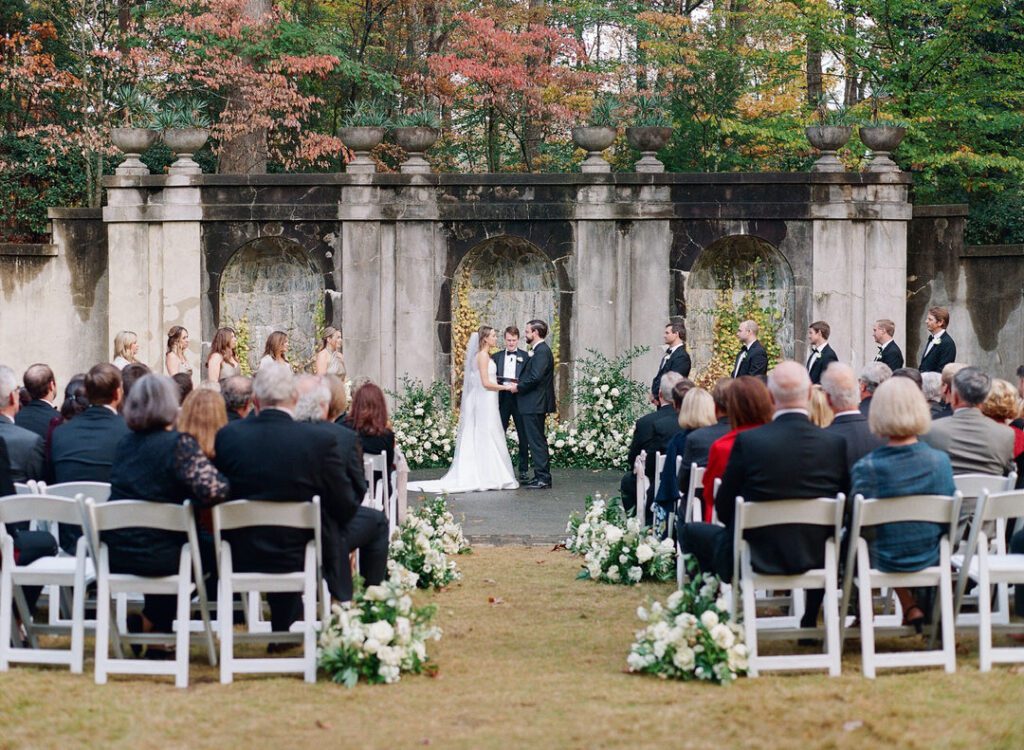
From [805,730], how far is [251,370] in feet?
46.6

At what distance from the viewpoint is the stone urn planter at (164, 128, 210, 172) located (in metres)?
18.9

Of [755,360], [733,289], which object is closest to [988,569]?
[755,360]

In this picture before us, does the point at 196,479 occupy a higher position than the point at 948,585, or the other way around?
the point at 196,479

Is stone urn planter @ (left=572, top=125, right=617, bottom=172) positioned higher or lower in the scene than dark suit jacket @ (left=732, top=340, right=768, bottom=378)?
higher

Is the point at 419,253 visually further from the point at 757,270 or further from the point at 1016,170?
the point at 1016,170

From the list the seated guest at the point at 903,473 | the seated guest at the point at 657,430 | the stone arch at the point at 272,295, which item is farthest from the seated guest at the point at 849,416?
the stone arch at the point at 272,295

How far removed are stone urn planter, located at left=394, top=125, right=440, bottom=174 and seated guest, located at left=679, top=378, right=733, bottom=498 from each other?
9850 millimetres

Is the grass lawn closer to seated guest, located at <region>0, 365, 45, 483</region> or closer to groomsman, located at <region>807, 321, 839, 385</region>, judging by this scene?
seated guest, located at <region>0, 365, 45, 483</region>

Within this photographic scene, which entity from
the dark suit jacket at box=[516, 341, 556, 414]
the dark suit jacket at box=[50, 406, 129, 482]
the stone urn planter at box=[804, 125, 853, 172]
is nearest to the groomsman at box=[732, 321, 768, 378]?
the dark suit jacket at box=[516, 341, 556, 414]

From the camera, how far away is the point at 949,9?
23734 mm

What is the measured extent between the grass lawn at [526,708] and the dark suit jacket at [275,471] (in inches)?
26.9

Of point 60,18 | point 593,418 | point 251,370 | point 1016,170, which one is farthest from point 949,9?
point 60,18

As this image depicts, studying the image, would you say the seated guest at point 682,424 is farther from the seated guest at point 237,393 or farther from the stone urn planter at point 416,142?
the stone urn planter at point 416,142

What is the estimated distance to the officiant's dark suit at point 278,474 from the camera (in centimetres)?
787
